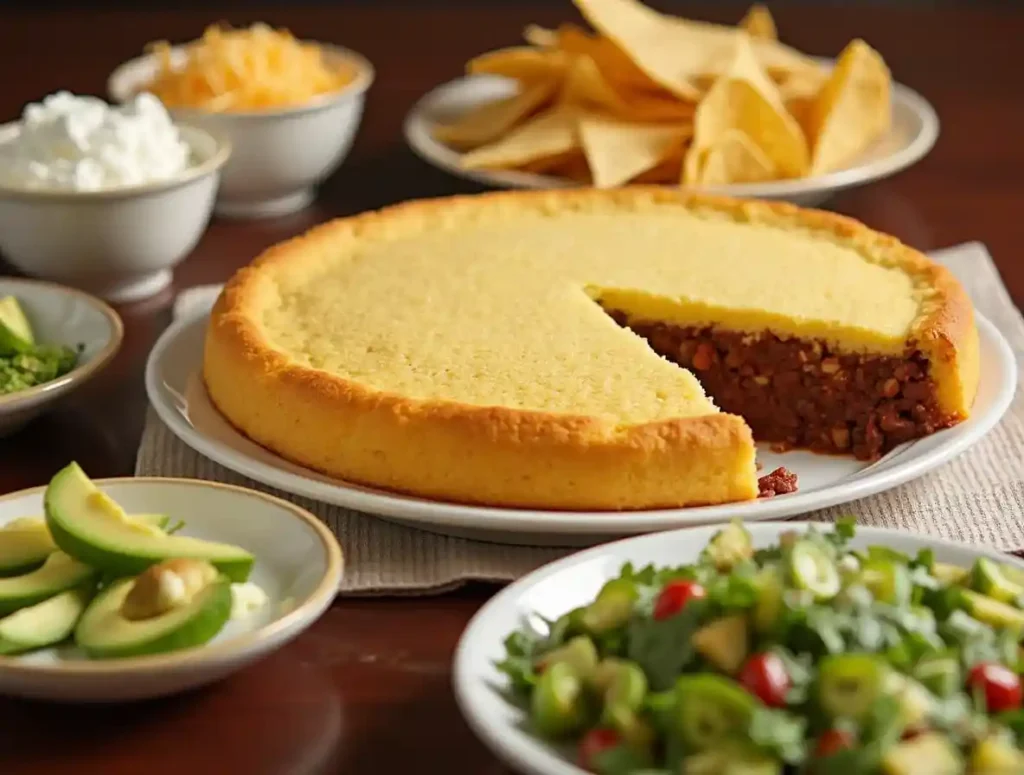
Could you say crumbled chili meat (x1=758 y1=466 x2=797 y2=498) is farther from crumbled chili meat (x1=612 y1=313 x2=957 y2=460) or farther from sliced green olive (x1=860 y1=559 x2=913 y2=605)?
sliced green olive (x1=860 y1=559 x2=913 y2=605)

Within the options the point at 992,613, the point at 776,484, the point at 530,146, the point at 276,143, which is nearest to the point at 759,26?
the point at 530,146

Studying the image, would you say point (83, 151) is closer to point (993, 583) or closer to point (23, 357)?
point (23, 357)

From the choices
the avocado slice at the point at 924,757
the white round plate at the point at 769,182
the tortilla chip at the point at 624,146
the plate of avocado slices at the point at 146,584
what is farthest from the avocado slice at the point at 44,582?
the white round plate at the point at 769,182

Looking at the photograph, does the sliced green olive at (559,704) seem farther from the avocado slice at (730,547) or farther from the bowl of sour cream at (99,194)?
the bowl of sour cream at (99,194)

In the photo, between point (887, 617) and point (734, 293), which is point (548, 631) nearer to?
point (887, 617)

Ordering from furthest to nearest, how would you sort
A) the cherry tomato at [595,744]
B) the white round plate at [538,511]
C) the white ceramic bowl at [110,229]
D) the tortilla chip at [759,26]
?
the tortilla chip at [759,26]
the white ceramic bowl at [110,229]
the white round plate at [538,511]
the cherry tomato at [595,744]
